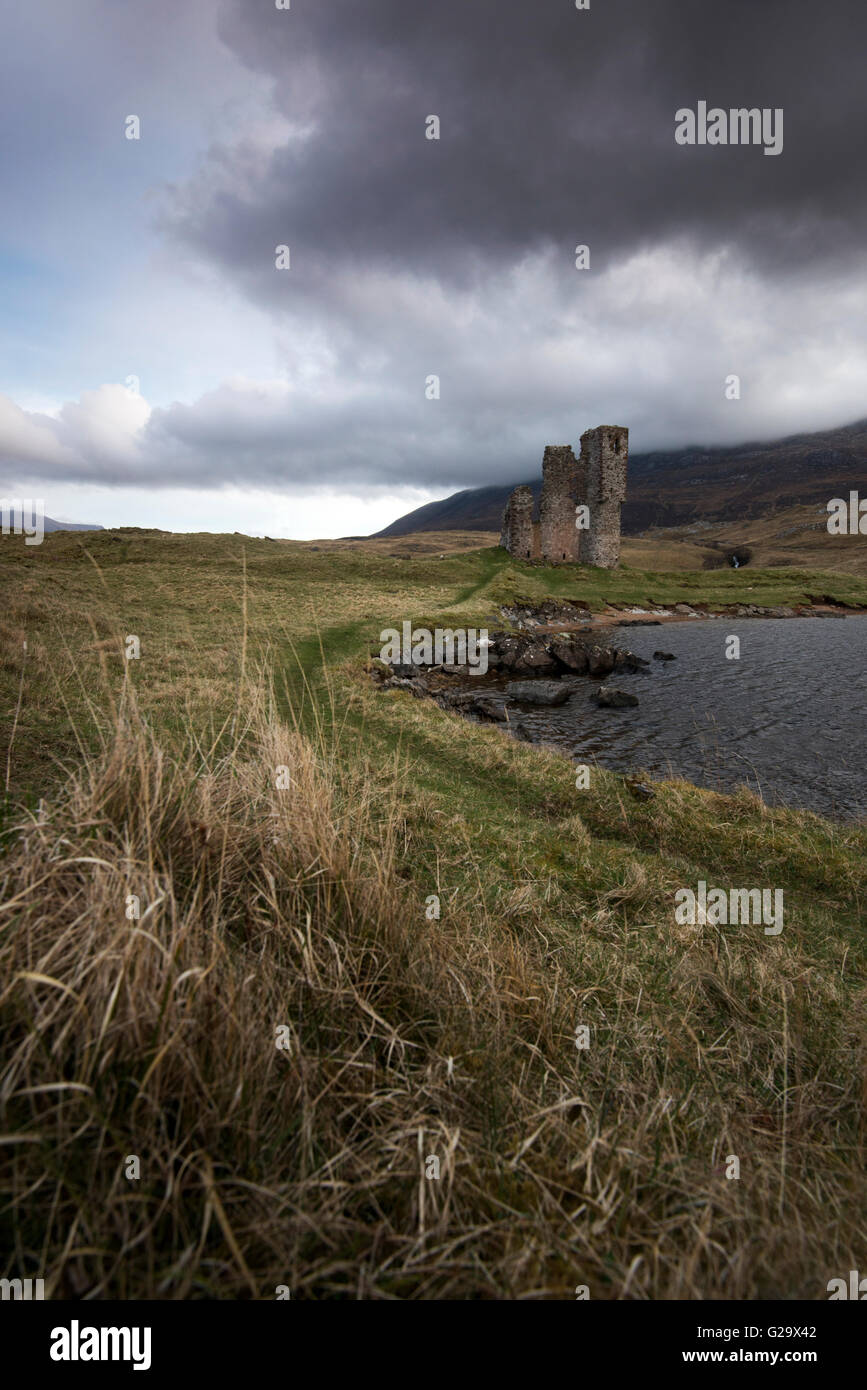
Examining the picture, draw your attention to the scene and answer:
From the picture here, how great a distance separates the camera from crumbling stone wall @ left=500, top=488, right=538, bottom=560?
58.9 m

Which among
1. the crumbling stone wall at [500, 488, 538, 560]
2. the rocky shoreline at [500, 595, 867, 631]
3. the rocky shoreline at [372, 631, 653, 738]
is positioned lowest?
the rocky shoreline at [372, 631, 653, 738]

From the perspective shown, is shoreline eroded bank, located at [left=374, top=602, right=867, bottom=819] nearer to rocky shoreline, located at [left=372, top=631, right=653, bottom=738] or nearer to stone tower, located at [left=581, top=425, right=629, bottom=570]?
rocky shoreline, located at [left=372, top=631, right=653, bottom=738]

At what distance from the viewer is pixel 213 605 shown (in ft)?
104

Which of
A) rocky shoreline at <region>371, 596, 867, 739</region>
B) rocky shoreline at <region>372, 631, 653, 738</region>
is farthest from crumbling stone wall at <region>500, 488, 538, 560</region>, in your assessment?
rocky shoreline at <region>372, 631, 653, 738</region>

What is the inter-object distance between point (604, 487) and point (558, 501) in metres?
4.64

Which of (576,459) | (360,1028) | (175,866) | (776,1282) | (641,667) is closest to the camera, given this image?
(776,1282)

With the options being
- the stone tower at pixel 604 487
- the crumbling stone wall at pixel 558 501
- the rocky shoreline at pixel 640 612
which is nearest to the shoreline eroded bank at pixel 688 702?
the rocky shoreline at pixel 640 612

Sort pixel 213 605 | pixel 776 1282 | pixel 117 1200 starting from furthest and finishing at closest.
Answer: pixel 213 605, pixel 776 1282, pixel 117 1200

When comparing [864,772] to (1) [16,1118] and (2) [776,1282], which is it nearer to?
(2) [776,1282]

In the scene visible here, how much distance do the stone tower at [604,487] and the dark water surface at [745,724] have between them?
102 feet

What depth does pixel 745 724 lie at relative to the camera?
→ 18203 millimetres

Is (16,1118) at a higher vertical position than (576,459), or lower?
lower
